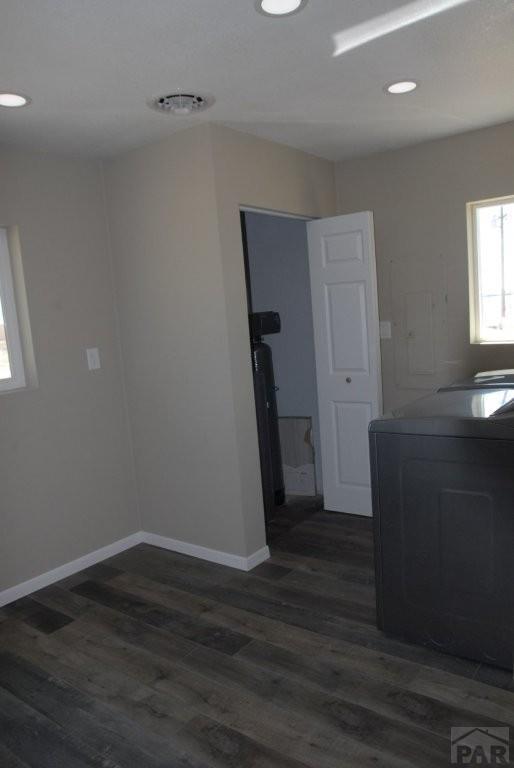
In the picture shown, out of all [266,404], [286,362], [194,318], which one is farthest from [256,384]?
[194,318]

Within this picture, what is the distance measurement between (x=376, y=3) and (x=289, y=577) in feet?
8.18

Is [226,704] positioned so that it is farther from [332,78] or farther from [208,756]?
→ [332,78]

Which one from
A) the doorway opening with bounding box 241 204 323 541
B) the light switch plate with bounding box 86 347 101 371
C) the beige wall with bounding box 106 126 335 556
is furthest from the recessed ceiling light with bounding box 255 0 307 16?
the doorway opening with bounding box 241 204 323 541

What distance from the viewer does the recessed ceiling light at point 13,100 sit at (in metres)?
2.32

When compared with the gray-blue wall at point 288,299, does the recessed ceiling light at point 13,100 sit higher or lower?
higher

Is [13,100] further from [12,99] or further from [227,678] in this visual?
[227,678]

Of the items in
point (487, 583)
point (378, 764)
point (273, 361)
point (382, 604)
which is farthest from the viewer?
point (273, 361)

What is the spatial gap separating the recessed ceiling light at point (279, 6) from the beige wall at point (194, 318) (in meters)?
1.06

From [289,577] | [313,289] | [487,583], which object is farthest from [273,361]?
[487,583]

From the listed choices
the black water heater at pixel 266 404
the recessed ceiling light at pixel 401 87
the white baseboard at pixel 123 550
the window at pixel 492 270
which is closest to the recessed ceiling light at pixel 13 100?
the recessed ceiling light at pixel 401 87

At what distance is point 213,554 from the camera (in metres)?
3.24

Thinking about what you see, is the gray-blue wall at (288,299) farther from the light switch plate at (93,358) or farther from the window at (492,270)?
the light switch plate at (93,358)

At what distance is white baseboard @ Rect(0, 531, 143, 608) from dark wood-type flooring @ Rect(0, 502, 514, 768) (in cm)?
5

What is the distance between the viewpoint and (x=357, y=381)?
363cm
